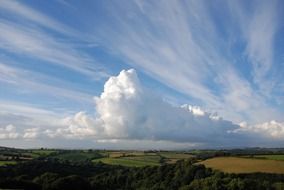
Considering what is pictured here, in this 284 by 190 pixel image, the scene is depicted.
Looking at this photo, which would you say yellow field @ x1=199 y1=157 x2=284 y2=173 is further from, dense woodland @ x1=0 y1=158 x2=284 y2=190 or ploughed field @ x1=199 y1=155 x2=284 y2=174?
dense woodland @ x1=0 y1=158 x2=284 y2=190

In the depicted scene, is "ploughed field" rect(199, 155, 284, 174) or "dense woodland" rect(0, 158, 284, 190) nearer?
"dense woodland" rect(0, 158, 284, 190)

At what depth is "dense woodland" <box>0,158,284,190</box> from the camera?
108m

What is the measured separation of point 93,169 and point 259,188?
286 feet

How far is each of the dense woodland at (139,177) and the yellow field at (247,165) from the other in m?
3.87

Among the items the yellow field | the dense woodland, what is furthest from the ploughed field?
the dense woodland

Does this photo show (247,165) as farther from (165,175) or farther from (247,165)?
(165,175)

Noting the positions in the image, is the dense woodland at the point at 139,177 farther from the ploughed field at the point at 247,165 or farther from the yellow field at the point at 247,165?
the yellow field at the point at 247,165

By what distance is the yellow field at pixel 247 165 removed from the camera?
124000 millimetres

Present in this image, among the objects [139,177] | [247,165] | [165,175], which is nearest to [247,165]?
[247,165]

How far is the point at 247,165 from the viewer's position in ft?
437

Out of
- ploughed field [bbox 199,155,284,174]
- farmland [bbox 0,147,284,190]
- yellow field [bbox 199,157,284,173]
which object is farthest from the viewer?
yellow field [bbox 199,157,284,173]

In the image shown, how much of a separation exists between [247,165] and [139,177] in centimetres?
4260

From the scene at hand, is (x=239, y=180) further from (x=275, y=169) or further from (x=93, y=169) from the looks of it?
(x=93, y=169)

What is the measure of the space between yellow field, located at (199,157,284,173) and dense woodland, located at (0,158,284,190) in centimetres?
387
